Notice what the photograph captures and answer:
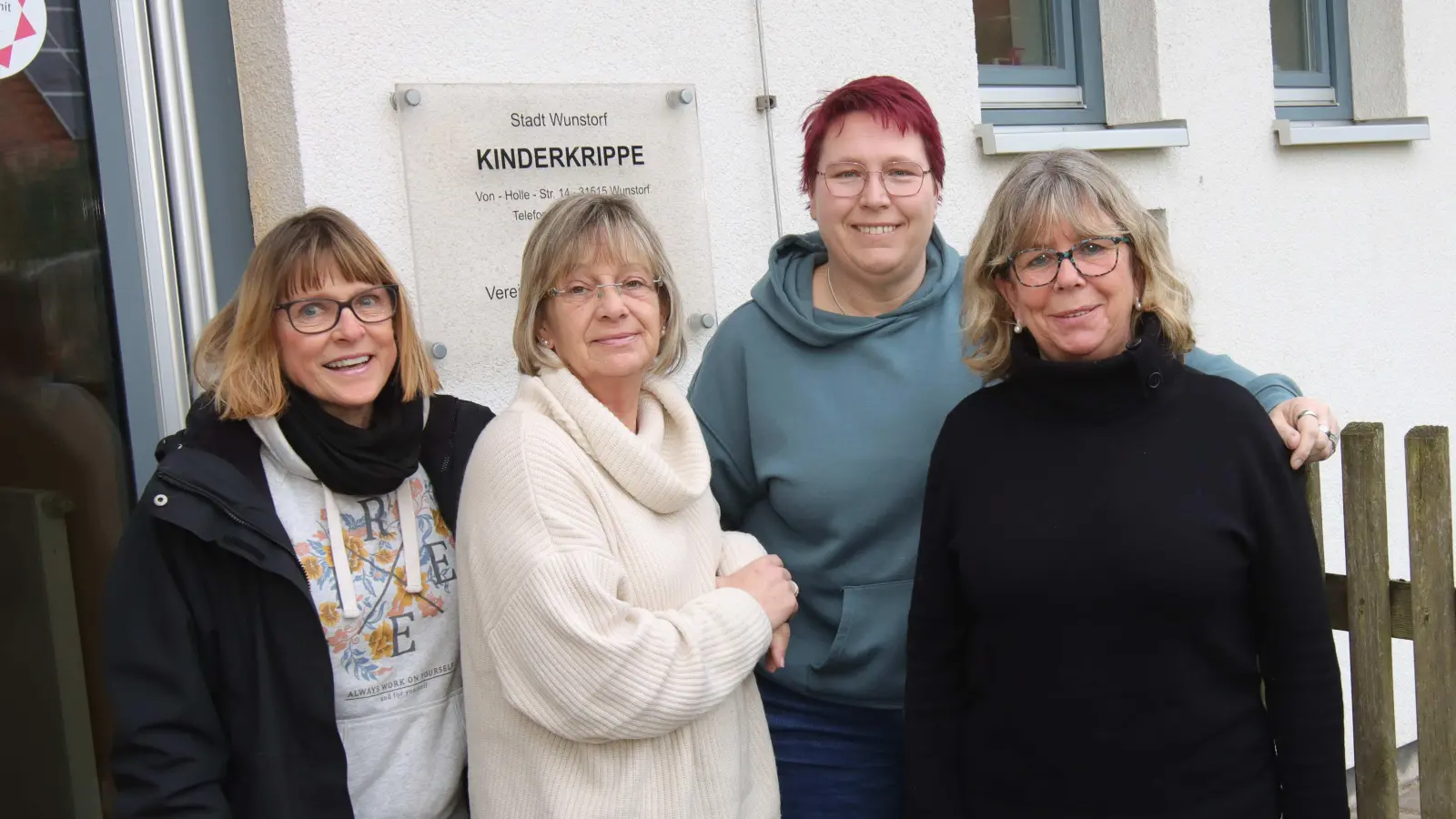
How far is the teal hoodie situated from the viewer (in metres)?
2.20

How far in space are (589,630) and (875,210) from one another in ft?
3.10

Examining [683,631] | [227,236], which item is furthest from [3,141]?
[683,631]

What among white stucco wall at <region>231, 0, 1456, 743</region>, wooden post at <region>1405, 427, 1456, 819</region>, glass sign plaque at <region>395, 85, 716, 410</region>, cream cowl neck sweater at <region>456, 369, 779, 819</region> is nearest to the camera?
cream cowl neck sweater at <region>456, 369, 779, 819</region>

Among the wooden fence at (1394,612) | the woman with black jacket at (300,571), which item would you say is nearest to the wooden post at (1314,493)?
the wooden fence at (1394,612)

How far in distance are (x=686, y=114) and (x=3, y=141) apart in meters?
1.57

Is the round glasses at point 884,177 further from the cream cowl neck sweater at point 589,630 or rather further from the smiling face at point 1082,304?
the cream cowl neck sweater at point 589,630

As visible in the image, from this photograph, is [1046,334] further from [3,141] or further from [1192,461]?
[3,141]

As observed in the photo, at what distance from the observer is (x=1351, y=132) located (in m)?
4.86

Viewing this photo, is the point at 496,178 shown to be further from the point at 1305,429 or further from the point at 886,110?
the point at 1305,429

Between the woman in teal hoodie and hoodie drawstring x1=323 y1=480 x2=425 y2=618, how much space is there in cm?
59

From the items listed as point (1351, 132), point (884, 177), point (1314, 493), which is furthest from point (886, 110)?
point (1351, 132)

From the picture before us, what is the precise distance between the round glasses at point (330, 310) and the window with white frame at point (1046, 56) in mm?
2958

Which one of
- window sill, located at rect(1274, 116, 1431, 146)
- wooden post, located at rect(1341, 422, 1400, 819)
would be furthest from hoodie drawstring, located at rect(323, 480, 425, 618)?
window sill, located at rect(1274, 116, 1431, 146)

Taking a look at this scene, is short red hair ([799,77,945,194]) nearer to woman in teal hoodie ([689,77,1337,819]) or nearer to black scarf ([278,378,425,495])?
woman in teal hoodie ([689,77,1337,819])
